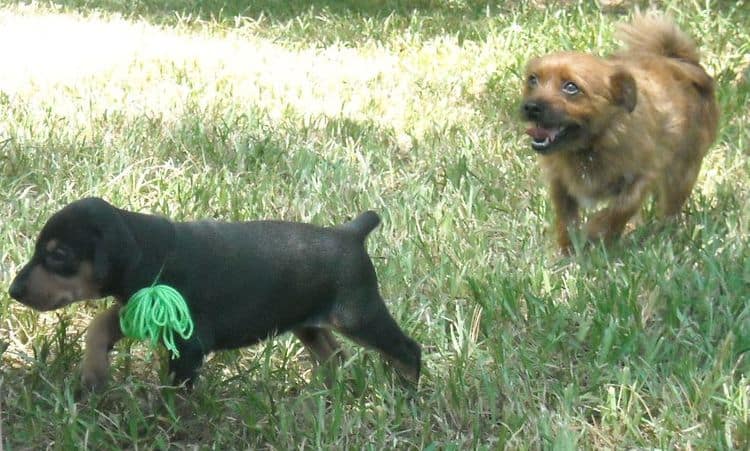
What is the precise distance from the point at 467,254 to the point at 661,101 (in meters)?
1.49

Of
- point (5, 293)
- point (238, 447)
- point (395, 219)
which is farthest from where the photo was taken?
point (395, 219)

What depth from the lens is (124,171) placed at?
534 cm

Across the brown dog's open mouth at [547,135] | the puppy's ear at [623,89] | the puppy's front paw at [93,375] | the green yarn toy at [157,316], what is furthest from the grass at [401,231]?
the puppy's ear at [623,89]

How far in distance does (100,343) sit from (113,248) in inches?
15.2

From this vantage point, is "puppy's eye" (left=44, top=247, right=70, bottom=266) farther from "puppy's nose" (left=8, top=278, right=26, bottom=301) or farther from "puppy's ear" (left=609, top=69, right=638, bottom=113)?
"puppy's ear" (left=609, top=69, right=638, bottom=113)

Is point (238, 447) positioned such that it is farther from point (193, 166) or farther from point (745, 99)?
point (745, 99)

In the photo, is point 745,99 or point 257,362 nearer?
point 257,362

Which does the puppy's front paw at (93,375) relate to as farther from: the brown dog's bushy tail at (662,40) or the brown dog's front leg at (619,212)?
the brown dog's bushy tail at (662,40)

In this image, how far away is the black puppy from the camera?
3.19 m

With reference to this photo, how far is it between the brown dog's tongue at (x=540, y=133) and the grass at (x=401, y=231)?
460 mm

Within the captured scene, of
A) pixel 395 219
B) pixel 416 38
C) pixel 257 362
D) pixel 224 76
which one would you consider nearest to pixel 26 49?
pixel 224 76

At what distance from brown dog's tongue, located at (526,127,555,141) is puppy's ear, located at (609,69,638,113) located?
1.12 ft

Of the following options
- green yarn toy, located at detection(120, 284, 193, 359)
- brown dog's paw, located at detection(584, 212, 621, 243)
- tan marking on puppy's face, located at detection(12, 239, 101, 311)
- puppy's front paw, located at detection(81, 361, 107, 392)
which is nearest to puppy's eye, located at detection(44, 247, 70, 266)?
tan marking on puppy's face, located at detection(12, 239, 101, 311)

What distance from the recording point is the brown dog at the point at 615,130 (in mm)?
5168
